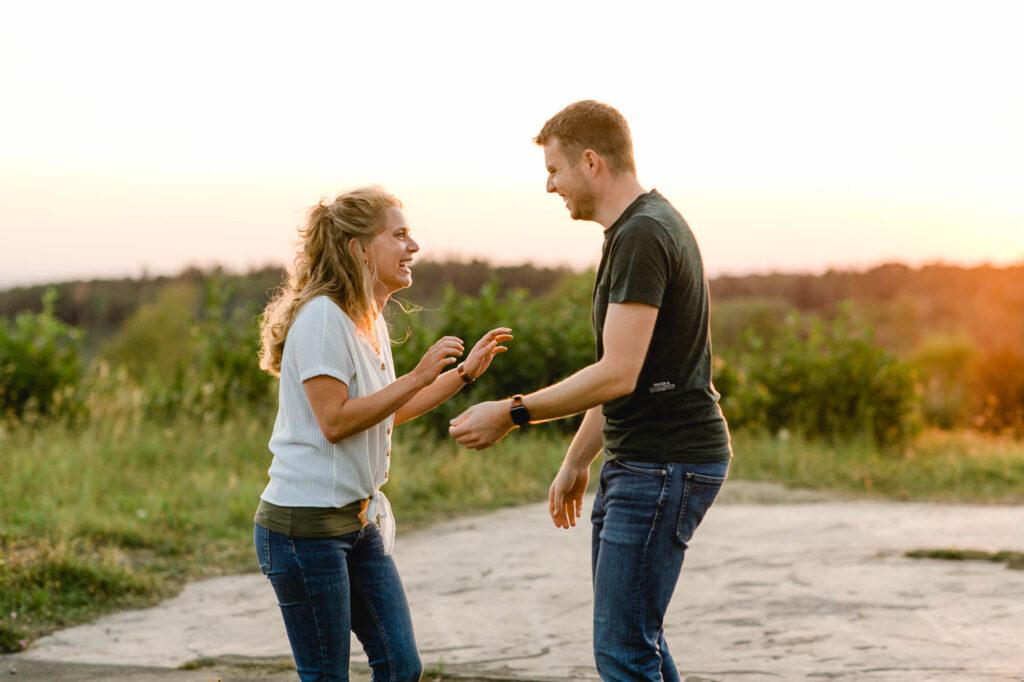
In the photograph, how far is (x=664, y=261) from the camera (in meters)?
2.74

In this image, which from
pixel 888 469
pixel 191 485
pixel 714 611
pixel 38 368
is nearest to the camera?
pixel 714 611

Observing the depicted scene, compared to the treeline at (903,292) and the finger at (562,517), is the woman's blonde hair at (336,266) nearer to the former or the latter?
the finger at (562,517)

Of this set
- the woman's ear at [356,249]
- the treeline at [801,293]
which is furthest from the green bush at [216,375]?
the woman's ear at [356,249]

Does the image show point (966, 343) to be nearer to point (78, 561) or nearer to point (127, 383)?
point (127, 383)

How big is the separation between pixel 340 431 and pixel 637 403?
2.67 ft

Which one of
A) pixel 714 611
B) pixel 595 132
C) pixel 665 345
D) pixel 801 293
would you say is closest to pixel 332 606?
pixel 665 345

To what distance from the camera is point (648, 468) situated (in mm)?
2814

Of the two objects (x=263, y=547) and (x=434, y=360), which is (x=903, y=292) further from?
(x=263, y=547)

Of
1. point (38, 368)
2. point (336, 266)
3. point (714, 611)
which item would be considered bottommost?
point (714, 611)

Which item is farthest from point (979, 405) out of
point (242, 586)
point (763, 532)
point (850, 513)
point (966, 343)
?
point (242, 586)

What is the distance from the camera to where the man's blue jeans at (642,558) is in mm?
2791

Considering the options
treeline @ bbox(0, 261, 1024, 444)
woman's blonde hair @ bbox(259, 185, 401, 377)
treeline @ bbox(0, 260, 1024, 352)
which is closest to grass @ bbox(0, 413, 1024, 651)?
treeline @ bbox(0, 261, 1024, 444)

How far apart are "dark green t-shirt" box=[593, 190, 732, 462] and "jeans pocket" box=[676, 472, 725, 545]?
6cm

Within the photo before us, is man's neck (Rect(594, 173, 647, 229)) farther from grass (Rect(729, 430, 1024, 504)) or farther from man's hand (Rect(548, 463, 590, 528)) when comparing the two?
grass (Rect(729, 430, 1024, 504))
